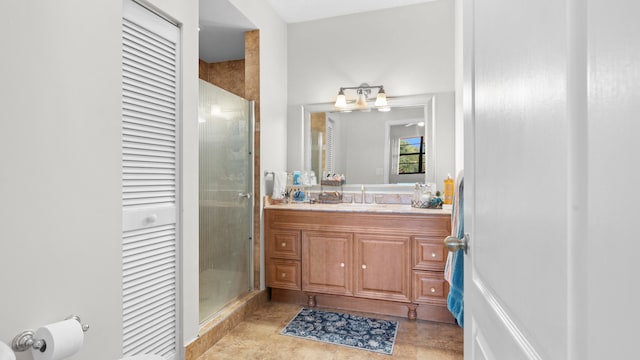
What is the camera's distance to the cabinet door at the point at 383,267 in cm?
247

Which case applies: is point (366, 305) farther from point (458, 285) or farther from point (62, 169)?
point (62, 169)

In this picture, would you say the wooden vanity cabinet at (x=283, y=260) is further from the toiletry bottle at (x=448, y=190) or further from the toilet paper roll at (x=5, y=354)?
the toilet paper roll at (x=5, y=354)

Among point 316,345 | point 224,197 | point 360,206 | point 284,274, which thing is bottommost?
point 316,345

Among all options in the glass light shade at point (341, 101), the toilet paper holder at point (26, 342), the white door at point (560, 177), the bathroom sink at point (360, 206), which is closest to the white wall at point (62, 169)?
the toilet paper holder at point (26, 342)

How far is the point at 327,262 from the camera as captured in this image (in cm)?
267

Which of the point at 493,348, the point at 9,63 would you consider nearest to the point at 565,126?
the point at 493,348

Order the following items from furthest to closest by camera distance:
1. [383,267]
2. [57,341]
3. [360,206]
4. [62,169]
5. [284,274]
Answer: [360,206], [284,274], [383,267], [62,169], [57,341]

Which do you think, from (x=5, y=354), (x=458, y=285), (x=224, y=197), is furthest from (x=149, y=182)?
(x=458, y=285)

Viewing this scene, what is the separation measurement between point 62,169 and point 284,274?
1931 mm

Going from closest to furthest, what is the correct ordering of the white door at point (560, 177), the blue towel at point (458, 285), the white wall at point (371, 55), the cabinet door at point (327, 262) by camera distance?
the white door at point (560, 177) → the blue towel at point (458, 285) → the cabinet door at point (327, 262) → the white wall at point (371, 55)

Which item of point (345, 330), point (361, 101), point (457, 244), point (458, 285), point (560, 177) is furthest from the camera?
point (361, 101)

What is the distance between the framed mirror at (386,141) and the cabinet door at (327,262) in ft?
2.58

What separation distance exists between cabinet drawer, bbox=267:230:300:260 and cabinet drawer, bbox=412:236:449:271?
38.0 inches

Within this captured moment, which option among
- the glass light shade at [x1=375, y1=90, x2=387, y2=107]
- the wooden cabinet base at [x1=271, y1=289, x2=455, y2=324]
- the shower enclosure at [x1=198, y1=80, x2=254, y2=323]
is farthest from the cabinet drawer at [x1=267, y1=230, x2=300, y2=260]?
the glass light shade at [x1=375, y1=90, x2=387, y2=107]
